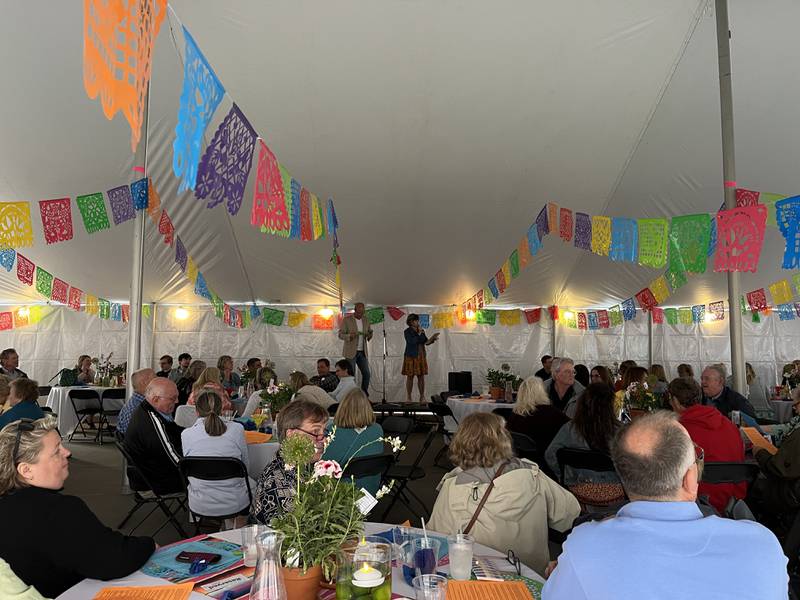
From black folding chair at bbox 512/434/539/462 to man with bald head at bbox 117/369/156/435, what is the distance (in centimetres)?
289

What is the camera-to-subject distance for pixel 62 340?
12.1 meters

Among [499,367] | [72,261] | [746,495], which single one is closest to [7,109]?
[72,261]

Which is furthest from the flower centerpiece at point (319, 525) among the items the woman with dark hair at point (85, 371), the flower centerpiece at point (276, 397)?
the woman with dark hair at point (85, 371)

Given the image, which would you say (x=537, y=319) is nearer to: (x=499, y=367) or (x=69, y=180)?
(x=499, y=367)

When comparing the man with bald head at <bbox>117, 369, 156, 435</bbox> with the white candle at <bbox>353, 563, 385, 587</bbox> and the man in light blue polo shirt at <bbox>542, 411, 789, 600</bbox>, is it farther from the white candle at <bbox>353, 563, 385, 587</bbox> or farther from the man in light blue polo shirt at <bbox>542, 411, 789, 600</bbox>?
the man in light blue polo shirt at <bbox>542, 411, 789, 600</bbox>

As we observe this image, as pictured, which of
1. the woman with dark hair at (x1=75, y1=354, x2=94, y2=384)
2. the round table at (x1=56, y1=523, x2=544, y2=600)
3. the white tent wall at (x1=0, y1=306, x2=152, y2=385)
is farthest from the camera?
the white tent wall at (x1=0, y1=306, x2=152, y2=385)

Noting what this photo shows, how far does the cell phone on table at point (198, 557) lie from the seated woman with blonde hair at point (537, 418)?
3151mm

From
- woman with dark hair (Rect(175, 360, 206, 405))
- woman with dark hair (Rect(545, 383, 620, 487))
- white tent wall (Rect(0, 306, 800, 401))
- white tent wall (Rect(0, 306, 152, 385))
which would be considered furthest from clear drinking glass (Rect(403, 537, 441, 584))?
white tent wall (Rect(0, 306, 152, 385))

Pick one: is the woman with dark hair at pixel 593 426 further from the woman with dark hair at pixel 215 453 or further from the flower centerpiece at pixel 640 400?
the woman with dark hair at pixel 215 453

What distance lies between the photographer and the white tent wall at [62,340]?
1204cm

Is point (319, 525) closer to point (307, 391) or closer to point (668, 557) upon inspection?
point (668, 557)

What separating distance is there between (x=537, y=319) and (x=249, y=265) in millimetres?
6067

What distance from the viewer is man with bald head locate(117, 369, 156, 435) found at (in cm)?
482

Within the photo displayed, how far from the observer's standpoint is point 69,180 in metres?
7.55
